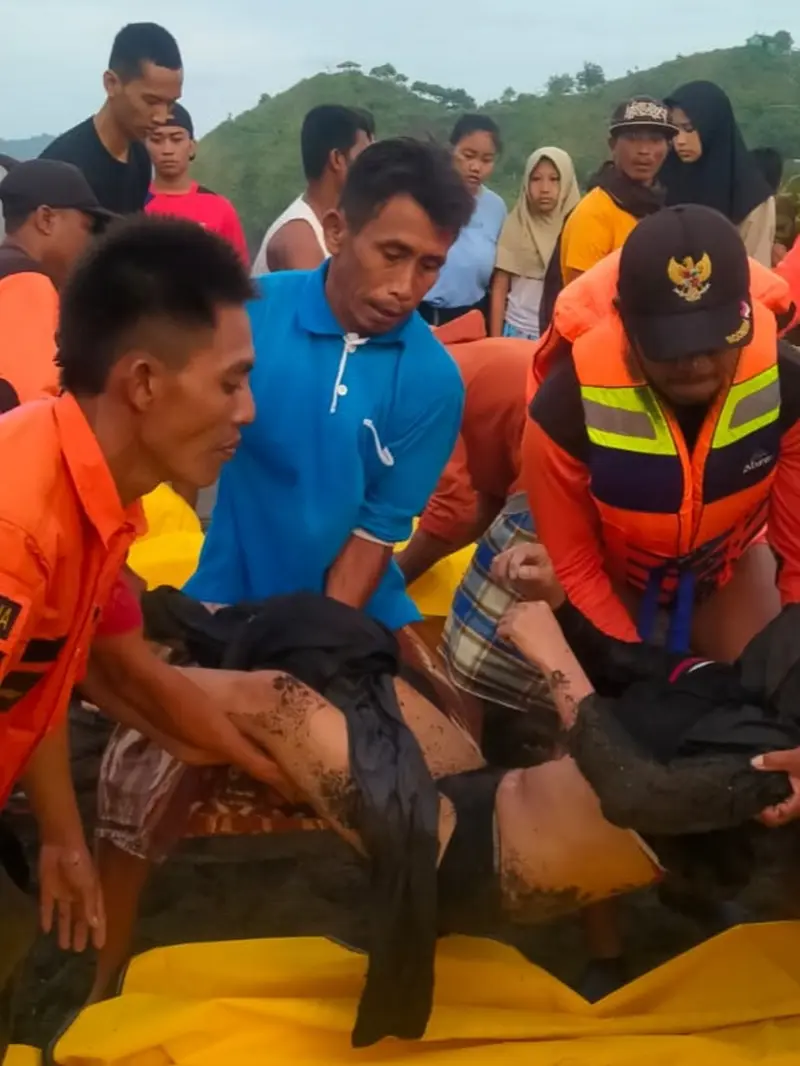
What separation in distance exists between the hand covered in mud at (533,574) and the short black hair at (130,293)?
2.40 feet

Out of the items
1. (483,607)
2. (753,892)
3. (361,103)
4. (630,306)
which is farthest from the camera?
(361,103)

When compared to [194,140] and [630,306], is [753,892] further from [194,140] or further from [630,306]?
[194,140]

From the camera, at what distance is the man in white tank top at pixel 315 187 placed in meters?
3.35

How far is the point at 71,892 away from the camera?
174 centimetres

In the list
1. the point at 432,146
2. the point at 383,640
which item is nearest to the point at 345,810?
the point at 383,640

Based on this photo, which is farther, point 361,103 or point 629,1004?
point 361,103

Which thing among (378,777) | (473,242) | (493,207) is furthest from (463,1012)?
(493,207)

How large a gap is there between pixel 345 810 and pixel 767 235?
11.2 feet

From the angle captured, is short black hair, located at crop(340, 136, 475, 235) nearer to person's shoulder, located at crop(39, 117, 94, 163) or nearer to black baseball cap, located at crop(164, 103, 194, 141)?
person's shoulder, located at crop(39, 117, 94, 163)

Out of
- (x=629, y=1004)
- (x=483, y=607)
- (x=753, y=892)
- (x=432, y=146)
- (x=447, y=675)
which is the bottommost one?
(x=753, y=892)

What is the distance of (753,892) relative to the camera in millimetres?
2498

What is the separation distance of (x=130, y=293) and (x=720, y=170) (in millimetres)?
3535

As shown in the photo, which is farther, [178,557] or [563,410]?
[178,557]

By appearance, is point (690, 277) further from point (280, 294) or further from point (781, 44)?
point (781, 44)
